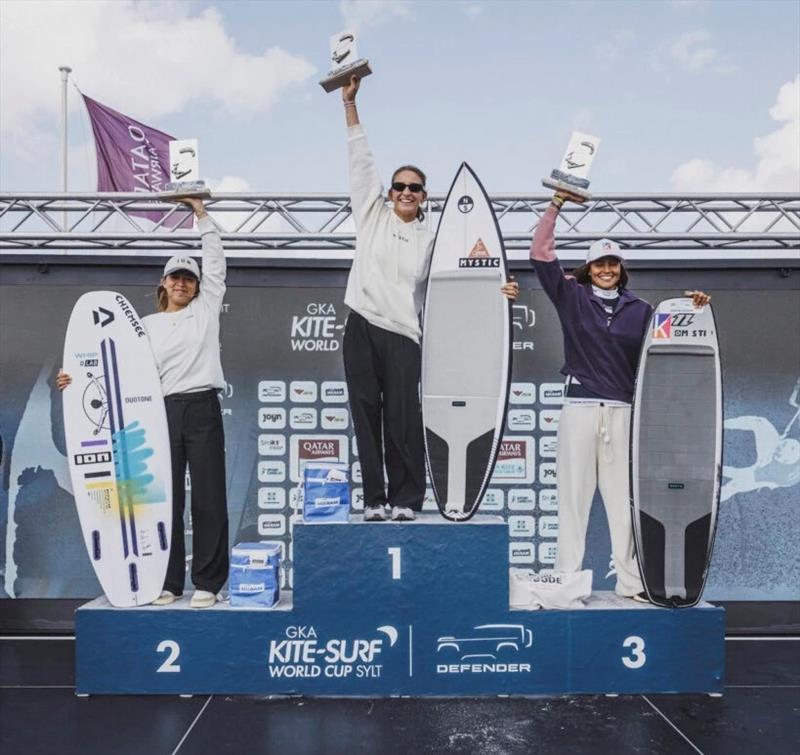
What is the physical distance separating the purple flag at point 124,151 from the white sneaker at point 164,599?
4.67 metres

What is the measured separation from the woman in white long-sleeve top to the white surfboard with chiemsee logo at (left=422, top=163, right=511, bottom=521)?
2.95ft

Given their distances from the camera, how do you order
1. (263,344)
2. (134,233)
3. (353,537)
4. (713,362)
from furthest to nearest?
1. (263,344)
2. (134,233)
3. (713,362)
4. (353,537)

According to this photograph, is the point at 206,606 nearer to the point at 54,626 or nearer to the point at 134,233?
the point at 54,626

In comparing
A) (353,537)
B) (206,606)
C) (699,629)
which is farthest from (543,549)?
(206,606)

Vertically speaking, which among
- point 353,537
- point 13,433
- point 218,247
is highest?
point 218,247

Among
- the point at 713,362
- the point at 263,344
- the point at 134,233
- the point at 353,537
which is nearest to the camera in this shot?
the point at 353,537

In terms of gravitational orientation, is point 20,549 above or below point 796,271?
below

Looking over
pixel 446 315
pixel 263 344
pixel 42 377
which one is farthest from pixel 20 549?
pixel 446 315

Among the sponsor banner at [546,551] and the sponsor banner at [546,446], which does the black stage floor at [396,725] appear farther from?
the sponsor banner at [546,446]

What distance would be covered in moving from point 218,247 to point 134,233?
1.22 metres

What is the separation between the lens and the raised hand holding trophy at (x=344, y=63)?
283 cm

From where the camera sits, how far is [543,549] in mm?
4266

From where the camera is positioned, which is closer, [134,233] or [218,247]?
[218,247]

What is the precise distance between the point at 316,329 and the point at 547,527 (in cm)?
182
